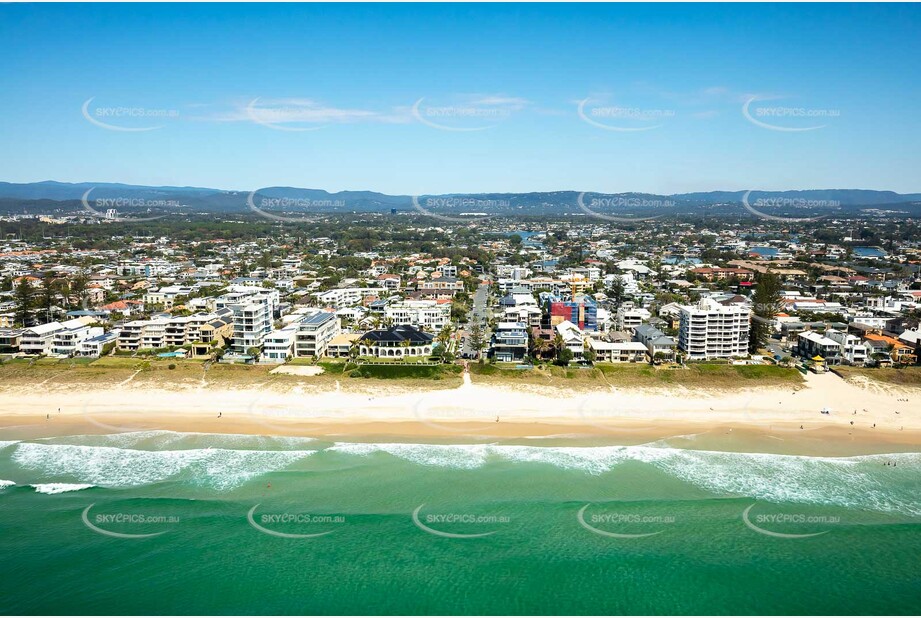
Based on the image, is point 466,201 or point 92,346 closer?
point 92,346

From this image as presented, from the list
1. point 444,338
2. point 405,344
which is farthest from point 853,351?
point 405,344

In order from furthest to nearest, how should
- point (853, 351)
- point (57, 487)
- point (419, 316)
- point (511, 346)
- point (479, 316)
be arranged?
point (479, 316)
point (419, 316)
point (511, 346)
point (853, 351)
point (57, 487)

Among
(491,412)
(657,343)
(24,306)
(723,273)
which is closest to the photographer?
(491,412)

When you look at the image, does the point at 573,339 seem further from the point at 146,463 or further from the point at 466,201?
the point at 466,201

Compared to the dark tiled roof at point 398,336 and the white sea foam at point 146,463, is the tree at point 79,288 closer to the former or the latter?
the dark tiled roof at point 398,336

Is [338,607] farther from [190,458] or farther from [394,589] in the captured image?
[190,458]

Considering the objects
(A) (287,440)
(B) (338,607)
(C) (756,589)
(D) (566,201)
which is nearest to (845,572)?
(C) (756,589)

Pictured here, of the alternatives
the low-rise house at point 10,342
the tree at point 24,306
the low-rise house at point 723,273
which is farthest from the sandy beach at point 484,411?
the low-rise house at point 723,273
